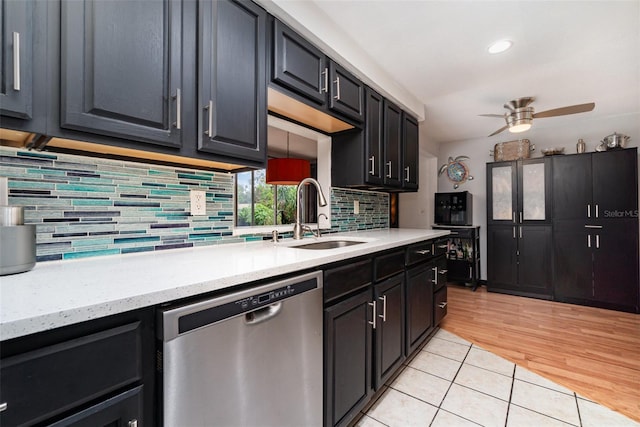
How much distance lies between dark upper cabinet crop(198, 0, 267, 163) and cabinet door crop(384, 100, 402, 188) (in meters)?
1.42

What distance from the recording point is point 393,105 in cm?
268

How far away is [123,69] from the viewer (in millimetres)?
967

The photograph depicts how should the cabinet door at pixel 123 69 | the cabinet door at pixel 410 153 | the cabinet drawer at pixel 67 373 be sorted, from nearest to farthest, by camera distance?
1. the cabinet drawer at pixel 67 373
2. the cabinet door at pixel 123 69
3. the cabinet door at pixel 410 153

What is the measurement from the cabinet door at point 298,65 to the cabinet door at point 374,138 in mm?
601

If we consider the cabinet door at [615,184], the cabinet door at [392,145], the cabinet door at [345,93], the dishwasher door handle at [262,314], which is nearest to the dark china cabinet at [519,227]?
the cabinet door at [615,184]

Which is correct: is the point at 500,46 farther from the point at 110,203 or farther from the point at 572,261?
the point at 572,261

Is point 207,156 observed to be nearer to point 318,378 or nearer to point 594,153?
point 318,378

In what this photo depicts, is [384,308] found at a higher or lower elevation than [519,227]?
lower

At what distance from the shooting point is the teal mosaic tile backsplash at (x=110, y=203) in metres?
1.03

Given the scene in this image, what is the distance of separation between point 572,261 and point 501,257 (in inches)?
29.7

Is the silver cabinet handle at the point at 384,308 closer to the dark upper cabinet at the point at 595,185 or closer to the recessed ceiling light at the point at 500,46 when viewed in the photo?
the recessed ceiling light at the point at 500,46

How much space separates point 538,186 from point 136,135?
4.49 metres

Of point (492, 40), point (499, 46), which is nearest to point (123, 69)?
point (492, 40)

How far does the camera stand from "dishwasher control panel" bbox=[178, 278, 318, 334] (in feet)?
2.54
